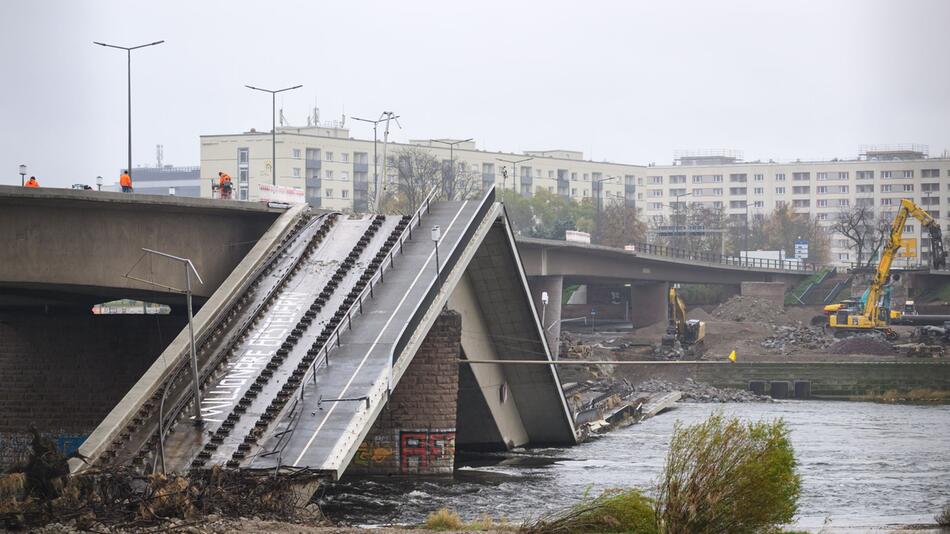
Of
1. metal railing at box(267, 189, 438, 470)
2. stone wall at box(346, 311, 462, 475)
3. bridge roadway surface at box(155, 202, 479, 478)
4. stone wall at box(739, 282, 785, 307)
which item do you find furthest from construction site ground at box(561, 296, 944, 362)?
stone wall at box(346, 311, 462, 475)

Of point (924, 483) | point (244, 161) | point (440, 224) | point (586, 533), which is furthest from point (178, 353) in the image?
point (244, 161)

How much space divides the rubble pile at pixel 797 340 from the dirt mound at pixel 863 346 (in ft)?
9.10

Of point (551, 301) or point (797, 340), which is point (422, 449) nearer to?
point (551, 301)

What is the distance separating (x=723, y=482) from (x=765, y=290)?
10884cm

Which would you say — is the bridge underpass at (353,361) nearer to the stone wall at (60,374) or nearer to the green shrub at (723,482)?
the stone wall at (60,374)

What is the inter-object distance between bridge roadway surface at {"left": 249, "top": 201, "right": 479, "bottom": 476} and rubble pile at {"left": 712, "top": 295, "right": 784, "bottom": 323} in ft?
247

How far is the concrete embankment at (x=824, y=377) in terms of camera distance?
91.1 m

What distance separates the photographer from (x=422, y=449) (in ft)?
157

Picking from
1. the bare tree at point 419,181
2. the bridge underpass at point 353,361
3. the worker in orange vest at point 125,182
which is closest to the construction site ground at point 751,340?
the bare tree at point 419,181

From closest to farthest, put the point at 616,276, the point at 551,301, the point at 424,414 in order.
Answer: the point at 424,414 < the point at 551,301 < the point at 616,276

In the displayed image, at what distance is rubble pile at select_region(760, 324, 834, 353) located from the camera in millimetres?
107812

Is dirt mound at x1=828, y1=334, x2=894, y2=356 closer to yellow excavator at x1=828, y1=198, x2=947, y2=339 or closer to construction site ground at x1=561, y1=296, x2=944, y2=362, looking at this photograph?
construction site ground at x1=561, y1=296, x2=944, y2=362

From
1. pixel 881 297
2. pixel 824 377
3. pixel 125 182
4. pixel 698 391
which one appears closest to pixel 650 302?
pixel 881 297

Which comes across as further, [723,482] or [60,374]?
[60,374]
